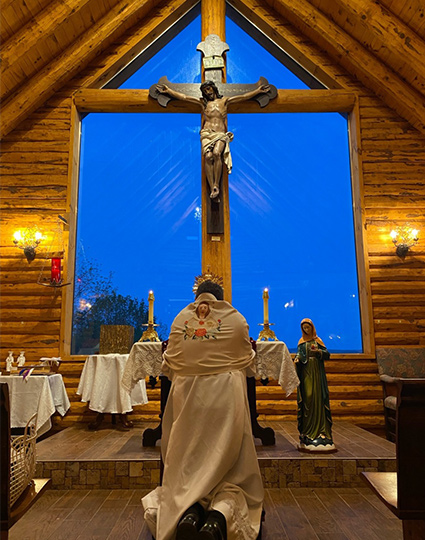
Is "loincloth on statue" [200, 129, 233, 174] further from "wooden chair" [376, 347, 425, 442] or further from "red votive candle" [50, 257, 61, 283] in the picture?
"wooden chair" [376, 347, 425, 442]

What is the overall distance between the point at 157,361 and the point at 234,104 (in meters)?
4.64

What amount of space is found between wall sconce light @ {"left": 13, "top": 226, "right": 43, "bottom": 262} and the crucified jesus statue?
2.66 metres

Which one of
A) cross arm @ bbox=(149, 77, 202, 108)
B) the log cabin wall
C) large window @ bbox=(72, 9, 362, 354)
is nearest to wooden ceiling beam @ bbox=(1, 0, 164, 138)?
the log cabin wall

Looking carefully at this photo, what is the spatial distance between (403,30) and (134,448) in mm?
6074

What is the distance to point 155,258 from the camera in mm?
7770

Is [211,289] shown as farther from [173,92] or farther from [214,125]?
[173,92]

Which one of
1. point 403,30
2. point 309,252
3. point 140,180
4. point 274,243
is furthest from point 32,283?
point 403,30

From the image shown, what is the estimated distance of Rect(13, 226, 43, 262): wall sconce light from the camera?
6461 mm

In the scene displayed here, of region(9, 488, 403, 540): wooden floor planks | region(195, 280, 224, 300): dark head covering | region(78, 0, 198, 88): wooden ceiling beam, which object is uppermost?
region(78, 0, 198, 88): wooden ceiling beam

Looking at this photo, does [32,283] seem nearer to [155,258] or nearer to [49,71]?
[155,258]

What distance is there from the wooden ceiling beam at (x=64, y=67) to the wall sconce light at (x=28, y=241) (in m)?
1.61

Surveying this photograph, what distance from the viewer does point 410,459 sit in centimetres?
183

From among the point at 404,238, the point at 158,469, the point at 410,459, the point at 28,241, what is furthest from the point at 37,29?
the point at 410,459

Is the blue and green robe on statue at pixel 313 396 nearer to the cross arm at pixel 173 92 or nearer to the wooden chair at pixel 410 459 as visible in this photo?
the wooden chair at pixel 410 459
